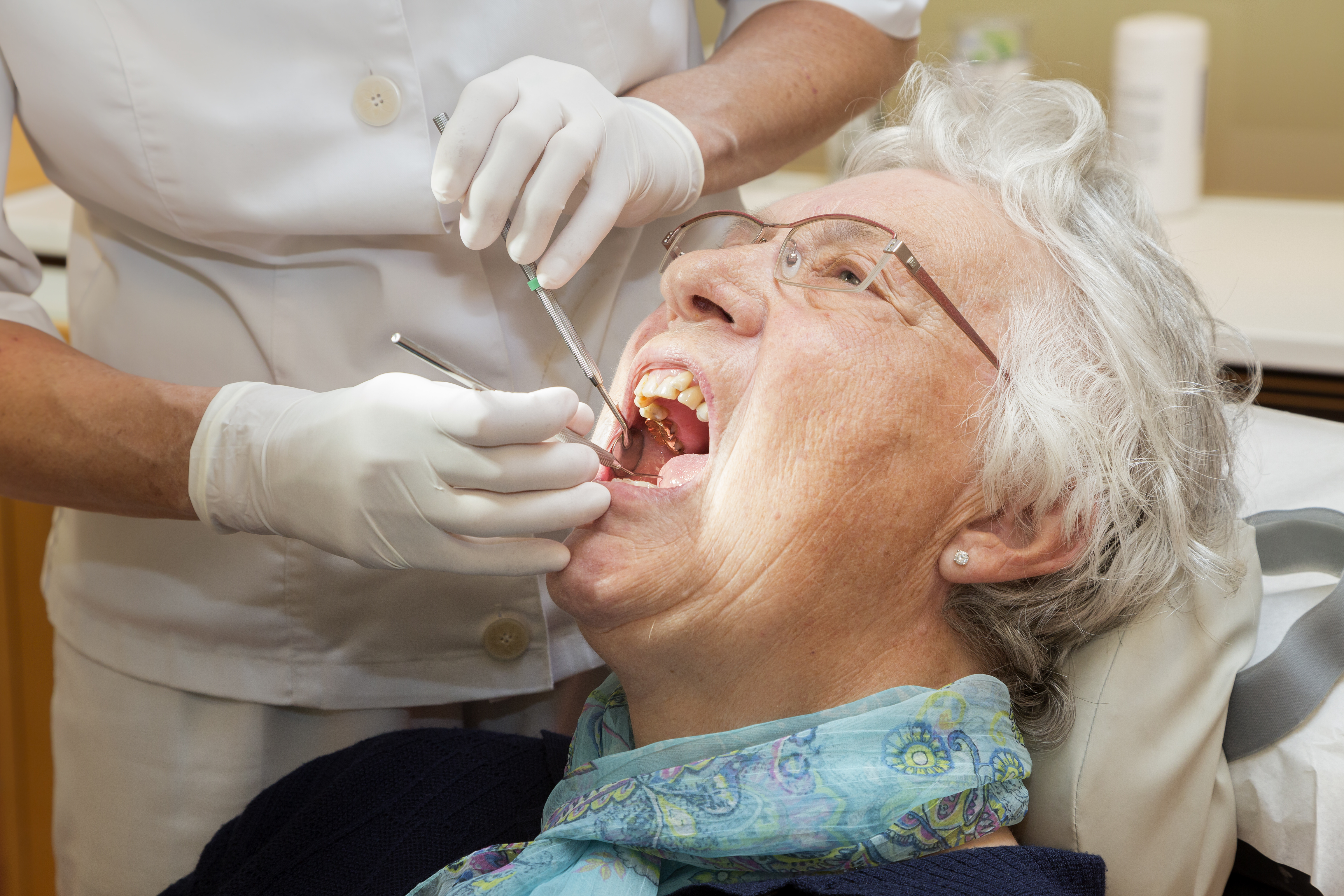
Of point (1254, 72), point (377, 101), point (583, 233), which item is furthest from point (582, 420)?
point (1254, 72)

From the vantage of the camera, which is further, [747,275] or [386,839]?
[386,839]

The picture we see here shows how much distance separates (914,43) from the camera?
66.4 inches

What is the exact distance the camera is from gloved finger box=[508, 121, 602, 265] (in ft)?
3.82

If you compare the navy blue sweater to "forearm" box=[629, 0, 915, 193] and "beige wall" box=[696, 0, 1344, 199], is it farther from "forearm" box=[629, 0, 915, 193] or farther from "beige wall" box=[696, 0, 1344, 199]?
"beige wall" box=[696, 0, 1344, 199]

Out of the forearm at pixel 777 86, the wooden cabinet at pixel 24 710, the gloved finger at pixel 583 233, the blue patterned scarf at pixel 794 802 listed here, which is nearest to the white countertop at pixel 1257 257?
the forearm at pixel 777 86

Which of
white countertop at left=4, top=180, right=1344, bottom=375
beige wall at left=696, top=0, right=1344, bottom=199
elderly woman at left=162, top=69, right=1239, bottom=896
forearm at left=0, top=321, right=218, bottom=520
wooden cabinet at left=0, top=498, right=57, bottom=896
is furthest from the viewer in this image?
beige wall at left=696, top=0, right=1344, bottom=199

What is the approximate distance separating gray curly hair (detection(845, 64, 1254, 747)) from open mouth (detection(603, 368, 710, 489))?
0.93ft

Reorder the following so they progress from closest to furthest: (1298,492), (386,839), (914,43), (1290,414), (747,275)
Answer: (747,275) → (386,839) → (1298,492) → (1290,414) → (914,43)

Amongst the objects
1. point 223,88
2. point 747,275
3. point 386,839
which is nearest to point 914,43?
point 747,275

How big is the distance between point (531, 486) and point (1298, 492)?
98cm

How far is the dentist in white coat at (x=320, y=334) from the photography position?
44.5 inches

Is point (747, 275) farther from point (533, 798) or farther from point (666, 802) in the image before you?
point (533, 798)

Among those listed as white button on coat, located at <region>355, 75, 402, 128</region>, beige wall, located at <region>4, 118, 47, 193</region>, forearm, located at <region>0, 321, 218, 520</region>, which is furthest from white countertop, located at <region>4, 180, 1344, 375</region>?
forearm, located at <region>0, 321, 218, 520</region>

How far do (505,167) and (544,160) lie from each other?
49 millimetres
